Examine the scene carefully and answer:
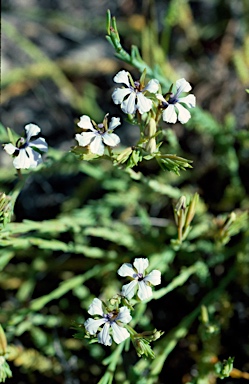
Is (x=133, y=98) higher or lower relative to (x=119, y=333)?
higher

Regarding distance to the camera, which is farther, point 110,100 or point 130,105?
point 110,100

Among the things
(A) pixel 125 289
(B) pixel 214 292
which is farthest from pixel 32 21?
(A) pixel 125 289

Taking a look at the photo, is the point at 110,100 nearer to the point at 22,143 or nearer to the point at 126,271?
the point at 22,143

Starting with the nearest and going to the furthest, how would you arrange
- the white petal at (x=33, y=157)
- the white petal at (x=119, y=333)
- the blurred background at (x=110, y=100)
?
the white petal at (x=119, y=333) < the white petal at (x=33, y=157) < the blurred background at (x=110, y=100)

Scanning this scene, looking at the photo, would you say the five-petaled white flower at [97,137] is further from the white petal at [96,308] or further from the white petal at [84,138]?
the white petal at [96,308]

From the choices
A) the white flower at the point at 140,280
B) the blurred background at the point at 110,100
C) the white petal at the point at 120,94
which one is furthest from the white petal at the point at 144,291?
the blurred background at the point at 110,100

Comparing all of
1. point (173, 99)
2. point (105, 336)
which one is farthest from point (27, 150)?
point (105, 336)

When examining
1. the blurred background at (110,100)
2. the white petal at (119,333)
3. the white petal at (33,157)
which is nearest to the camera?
the white petal at (119,333)

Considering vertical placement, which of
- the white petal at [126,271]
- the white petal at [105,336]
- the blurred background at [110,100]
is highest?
the white petal at [126,271]
